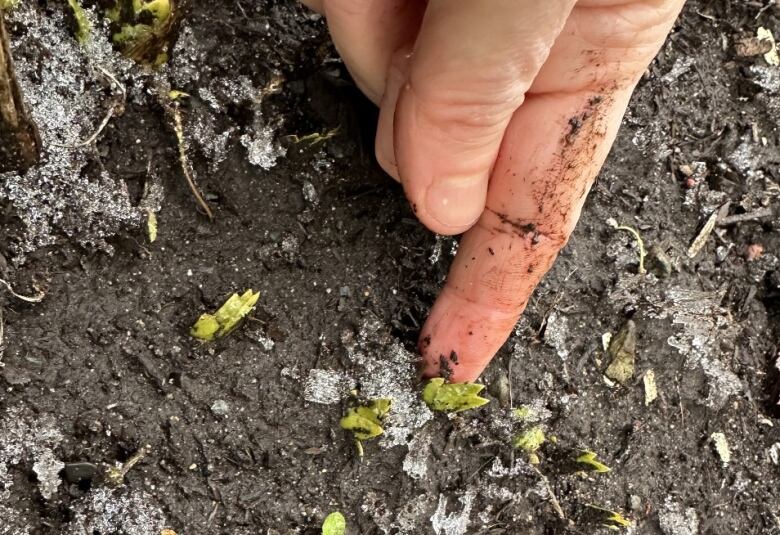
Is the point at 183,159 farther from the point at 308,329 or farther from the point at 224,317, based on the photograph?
the point at 308,329

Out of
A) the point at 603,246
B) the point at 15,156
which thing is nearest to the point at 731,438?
the point at 603,246

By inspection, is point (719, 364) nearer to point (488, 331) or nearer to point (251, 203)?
point (488, 331)

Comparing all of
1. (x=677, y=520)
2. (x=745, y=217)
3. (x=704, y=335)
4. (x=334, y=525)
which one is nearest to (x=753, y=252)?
(x=745, y=217)

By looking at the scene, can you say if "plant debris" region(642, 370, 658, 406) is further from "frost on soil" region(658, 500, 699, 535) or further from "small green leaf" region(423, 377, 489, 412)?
"small green leaf" region(423, 377, 489, 412)

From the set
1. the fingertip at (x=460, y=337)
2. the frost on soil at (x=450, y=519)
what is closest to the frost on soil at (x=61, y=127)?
the fingertip at (x=460, y=337)

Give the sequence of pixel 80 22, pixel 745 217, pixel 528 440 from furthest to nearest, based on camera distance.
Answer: pixel 745 217 < pixel 528 440 < pixel 80 22

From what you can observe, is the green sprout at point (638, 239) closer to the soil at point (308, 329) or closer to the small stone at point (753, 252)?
the soil at point (308, 329)

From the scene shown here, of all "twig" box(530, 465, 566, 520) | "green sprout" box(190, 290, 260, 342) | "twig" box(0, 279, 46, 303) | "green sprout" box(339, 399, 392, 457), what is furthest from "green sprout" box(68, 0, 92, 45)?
"twig" box(530, 465, 566, 520)
